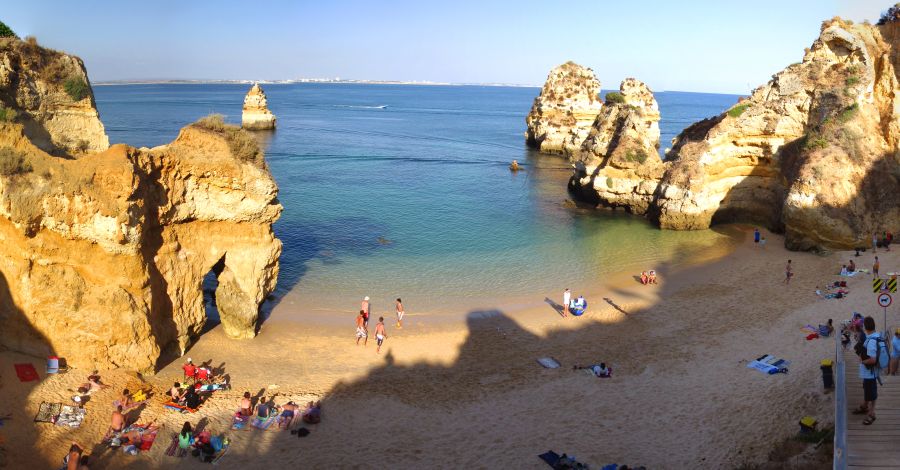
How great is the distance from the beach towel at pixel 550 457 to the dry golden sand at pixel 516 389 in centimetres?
18

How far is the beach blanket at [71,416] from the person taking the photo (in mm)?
14289

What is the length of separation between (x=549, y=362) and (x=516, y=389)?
235 centimetres

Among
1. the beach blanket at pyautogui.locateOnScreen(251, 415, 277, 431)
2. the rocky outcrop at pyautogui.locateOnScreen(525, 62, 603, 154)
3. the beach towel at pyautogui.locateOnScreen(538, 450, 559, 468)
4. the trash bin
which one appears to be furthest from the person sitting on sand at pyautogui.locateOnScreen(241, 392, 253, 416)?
the rocky outcrop at pyautogui.locateOnScreen(525, 62, 603, 154)

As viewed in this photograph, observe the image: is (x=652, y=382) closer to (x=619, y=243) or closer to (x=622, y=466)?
(x=622, y=466)

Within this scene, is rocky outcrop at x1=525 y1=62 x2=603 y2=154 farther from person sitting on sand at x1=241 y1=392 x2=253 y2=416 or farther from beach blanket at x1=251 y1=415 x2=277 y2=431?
beach blanket at x1=251 y1=415 x2=277 y2=431

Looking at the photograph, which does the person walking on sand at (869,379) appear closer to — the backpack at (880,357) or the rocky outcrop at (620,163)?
the backpack at (880,357)

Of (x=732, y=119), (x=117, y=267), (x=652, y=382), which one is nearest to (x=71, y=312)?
(x=117, y=267)

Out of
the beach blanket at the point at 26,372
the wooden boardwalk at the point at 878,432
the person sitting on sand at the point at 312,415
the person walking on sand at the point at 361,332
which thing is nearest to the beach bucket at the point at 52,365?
the beach blanket at the point at 26,372

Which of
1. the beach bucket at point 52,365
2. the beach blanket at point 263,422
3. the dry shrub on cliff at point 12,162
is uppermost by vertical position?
the dry shrub on cliff at point 12,162

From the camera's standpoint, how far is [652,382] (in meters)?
17.9

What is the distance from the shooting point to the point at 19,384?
15055 millimetres

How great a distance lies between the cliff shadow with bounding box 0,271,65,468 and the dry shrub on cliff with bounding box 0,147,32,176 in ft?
9.82

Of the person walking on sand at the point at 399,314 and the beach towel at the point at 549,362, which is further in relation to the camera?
the person walking on sand at the point at 399,314

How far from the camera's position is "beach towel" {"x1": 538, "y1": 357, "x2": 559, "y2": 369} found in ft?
63.6
